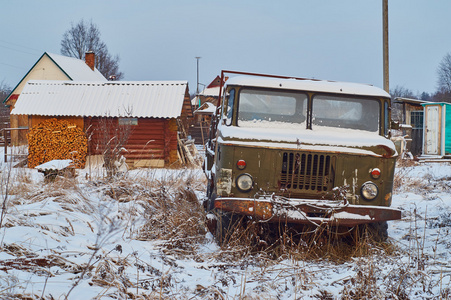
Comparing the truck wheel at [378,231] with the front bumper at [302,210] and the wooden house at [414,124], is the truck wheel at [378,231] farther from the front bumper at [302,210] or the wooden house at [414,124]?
the wooden house at [414,124]

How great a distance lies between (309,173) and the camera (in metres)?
4.96

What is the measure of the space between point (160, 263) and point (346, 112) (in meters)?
3.05

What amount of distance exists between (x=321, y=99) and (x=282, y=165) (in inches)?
44.8

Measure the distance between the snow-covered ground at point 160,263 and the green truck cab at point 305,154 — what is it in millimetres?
509

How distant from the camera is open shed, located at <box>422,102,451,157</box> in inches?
734

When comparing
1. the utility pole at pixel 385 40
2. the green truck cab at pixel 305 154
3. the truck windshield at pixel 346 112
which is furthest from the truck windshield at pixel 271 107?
the utility pole at pixel 385 40

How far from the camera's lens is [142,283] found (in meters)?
3.52

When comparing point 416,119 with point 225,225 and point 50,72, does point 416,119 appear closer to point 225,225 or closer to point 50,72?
point 225,225

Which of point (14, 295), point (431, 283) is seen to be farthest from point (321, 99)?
point (14, 295)

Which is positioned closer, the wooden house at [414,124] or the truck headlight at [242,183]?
the truck headlight at [242,183]

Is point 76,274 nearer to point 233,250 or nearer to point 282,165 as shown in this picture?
point 233,250

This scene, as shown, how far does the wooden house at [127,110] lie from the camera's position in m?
16.5

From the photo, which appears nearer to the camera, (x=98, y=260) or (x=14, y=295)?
(x=14, y=295)

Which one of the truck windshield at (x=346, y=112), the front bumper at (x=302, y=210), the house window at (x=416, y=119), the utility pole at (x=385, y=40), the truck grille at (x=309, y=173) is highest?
the utility pole at (x=385, y=40)
